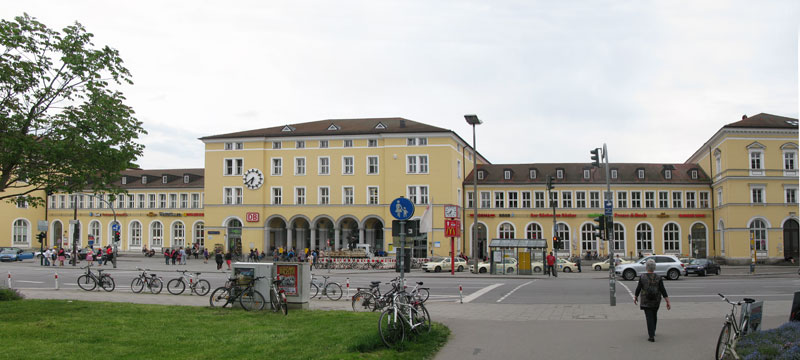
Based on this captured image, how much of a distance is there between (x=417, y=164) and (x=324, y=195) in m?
10.4

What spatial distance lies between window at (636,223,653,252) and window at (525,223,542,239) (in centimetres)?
980

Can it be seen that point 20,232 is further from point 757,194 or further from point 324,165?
point 757,194

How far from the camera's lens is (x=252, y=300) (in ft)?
53.8

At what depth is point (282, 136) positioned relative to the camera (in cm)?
6525

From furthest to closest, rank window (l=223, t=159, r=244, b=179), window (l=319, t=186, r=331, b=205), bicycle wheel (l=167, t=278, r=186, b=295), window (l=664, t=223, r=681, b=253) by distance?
window (l=223, t=159, r=244, b=179) → window (l=319, t=186, r=331, b=205) → window (l=664, t=223, r=681, b=253) → bicycle wheel (l=167, t=278, r=186, b=295)

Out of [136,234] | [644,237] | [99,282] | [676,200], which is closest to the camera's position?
[99,282]

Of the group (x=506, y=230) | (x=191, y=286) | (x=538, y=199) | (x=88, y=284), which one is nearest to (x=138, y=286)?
(x=88, y=284)

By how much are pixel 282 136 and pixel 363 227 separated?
Answer: 1283 cm

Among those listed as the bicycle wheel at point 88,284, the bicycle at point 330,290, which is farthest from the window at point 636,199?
the bicycle wheel at point 88,284

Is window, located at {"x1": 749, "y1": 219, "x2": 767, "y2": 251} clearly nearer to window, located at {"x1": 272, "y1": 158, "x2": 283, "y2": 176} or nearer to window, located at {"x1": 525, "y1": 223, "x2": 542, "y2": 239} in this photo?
window, located at {"x1": 525, "y1": 223, "x2": 542, "y2": 239}

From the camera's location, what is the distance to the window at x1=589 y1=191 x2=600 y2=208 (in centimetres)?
6469

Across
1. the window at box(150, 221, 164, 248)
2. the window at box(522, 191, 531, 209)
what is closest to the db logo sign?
the window at box(150, 221, 164, 248)

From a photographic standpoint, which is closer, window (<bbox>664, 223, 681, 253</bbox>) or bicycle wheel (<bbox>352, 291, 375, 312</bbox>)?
bicycle wheel (<bbox>352, 291, 375, 312</bbox>)

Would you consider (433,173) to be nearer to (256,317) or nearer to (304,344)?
(256,317)
